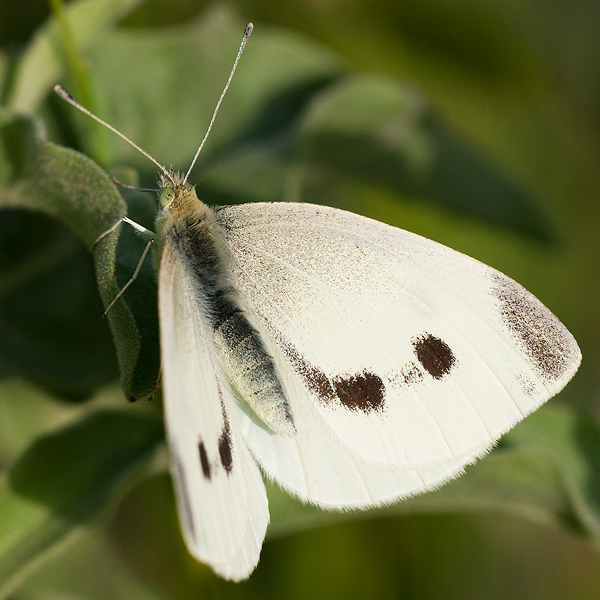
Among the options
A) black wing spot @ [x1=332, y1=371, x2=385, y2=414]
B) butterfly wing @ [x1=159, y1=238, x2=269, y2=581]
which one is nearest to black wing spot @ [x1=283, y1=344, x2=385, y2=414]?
black wing spot @ [x1=332, y1=371, x2=385, y2=414]

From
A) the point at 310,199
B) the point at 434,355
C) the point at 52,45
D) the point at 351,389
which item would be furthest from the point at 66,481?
the point at 310,199

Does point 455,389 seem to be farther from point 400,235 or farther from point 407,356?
point 400,235

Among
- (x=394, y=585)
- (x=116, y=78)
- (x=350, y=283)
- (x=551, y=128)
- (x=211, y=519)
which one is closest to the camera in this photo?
(x=211, y=519)

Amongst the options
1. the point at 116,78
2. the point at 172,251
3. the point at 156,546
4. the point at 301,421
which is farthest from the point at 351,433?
the point at 116,78

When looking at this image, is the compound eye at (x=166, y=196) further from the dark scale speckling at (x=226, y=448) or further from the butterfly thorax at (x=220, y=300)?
the dark scale speckling at (x=226, y=448)

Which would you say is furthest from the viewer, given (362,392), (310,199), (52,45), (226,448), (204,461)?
(310,199)

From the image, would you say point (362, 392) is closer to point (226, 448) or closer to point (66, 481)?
point (226, 448)
